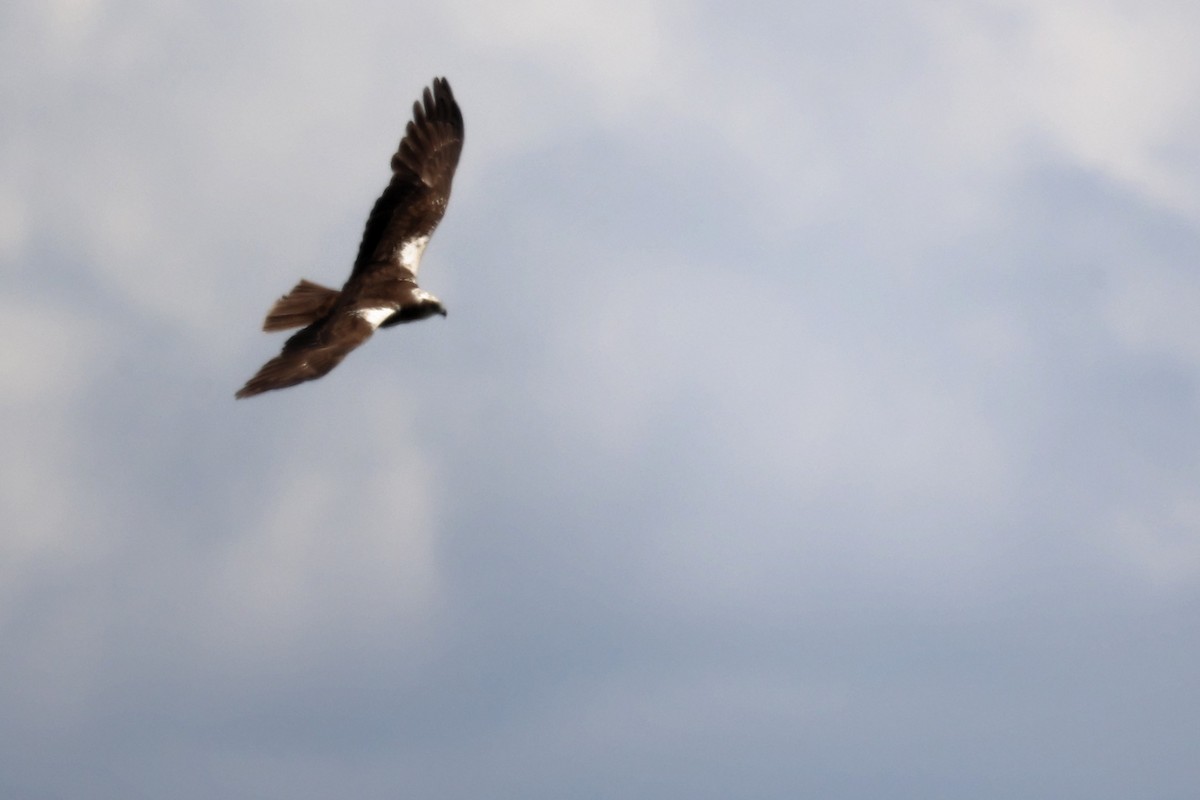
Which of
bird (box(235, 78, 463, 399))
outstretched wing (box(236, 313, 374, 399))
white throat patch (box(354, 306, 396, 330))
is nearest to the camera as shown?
outstretched wing (box(236, 313, 374, 399))

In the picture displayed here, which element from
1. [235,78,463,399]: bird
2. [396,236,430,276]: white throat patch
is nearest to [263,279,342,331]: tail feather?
[235,78,463,399]: bird

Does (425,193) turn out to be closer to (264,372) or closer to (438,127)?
(438,127)

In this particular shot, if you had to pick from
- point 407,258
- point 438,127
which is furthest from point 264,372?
point 438,127

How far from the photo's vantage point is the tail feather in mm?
30234

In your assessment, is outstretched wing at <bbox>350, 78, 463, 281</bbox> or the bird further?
outstretched wing at <bbox>350, 78, 463, 281</bbox>

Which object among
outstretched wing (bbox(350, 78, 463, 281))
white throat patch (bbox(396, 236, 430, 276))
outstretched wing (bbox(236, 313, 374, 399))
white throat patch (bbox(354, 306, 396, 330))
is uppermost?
outstretched wing (bbox(350, 78, 463, 281))

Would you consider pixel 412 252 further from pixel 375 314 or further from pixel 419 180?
pixel 375 314

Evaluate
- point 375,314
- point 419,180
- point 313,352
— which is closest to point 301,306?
point 375,314

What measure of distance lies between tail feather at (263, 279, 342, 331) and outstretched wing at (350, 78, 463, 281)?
2.41 m

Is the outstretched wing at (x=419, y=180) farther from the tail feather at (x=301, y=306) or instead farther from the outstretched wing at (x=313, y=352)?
the outstretched wing at (x=313, y=352)

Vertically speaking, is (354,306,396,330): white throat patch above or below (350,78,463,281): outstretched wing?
below

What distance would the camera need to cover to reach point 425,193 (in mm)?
34562

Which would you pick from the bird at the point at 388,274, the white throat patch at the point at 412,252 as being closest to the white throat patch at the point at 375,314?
the bird at the point at 388,274

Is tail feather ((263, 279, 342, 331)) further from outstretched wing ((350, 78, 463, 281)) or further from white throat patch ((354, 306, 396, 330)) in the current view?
outstretched wing ((350, 78, 463, 281))
